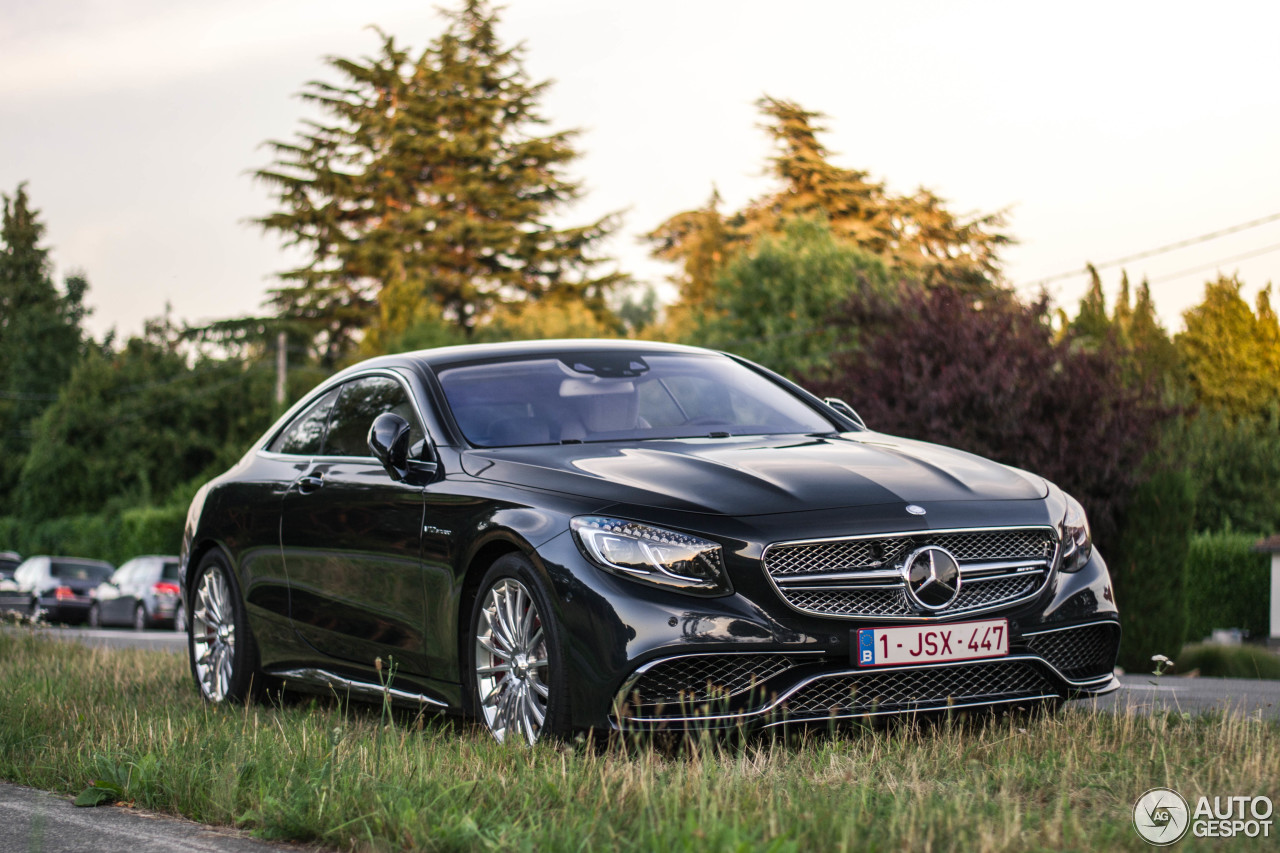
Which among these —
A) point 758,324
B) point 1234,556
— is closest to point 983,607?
point 1234,556

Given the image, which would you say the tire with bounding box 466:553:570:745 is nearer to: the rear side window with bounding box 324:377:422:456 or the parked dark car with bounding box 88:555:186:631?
the rear side window with bounding box 324:377:422:456

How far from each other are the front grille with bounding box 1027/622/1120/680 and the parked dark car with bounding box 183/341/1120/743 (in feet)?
0.03

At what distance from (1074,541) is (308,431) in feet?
11.7

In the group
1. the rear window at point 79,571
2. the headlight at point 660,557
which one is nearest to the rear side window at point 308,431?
the headlight at point 660,557

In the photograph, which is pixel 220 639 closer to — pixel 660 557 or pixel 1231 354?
pixel 660 557

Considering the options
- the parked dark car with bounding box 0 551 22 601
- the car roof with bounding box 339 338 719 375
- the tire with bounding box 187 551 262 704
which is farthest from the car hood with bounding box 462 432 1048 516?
the parked dark car with bounding box 0 551 22 601

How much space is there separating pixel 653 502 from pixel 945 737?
116 cm

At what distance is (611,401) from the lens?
243 inches

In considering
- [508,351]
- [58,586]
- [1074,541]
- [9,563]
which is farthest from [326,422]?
[9,563]

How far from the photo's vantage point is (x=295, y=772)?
4.59m

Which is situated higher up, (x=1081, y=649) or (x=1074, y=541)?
(x=1074, y=541)

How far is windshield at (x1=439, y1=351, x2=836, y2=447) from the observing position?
593 cm

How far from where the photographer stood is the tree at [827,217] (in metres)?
45.1

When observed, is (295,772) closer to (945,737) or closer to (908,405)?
(945,737)
